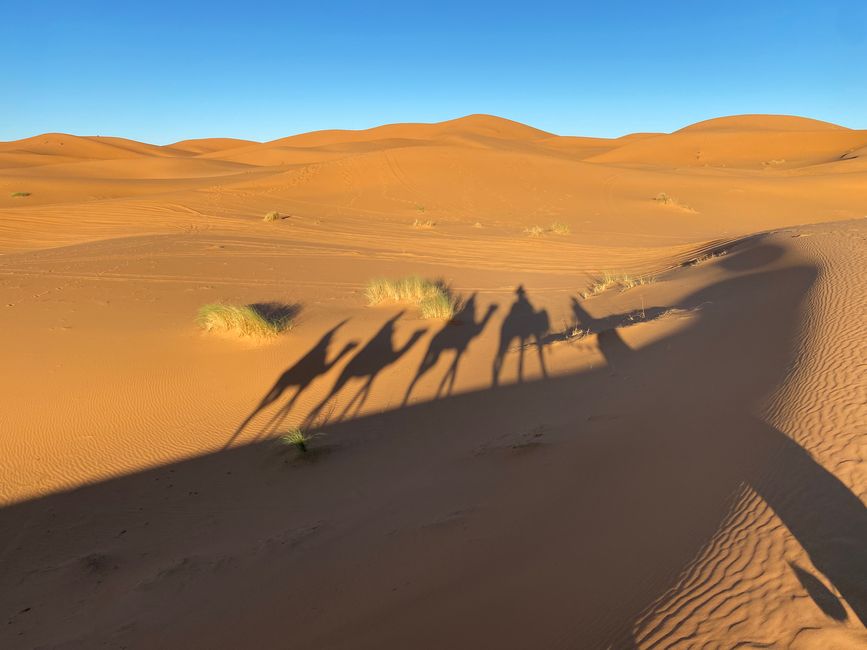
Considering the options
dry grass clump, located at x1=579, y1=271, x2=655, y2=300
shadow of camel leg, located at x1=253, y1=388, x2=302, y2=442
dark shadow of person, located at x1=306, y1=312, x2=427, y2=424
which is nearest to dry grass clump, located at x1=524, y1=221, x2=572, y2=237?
dry grass clump, located at x1=579, y1=271, x2=655, y2=300

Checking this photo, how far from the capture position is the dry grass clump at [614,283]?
403 inches

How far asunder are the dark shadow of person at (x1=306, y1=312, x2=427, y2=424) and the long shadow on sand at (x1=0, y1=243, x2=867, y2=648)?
0.54 meters

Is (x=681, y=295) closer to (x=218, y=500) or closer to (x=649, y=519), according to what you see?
(x=649, y=519)

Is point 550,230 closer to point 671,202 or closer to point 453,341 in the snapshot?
point 671,202

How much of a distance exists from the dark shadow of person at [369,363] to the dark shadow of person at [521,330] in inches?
51.8

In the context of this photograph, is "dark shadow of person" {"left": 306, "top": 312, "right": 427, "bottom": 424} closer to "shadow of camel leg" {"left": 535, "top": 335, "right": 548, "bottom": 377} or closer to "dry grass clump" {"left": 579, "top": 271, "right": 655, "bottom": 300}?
"shadow of camel leg" {"left": 535, "top": 335, "right": 548, "bottom": 377}

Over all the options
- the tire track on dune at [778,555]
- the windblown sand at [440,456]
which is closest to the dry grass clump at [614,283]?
the windblown sand at [440,456]

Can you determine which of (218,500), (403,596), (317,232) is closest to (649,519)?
(403,596)

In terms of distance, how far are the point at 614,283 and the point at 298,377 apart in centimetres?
670

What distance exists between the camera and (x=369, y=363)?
7.36 metres

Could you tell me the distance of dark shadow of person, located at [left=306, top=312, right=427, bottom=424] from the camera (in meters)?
6.45

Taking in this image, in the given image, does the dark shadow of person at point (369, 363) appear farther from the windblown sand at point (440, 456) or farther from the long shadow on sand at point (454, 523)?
the long shadow on sand at point (454, 523)

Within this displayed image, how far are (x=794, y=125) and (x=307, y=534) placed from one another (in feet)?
285

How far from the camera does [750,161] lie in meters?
49.0
